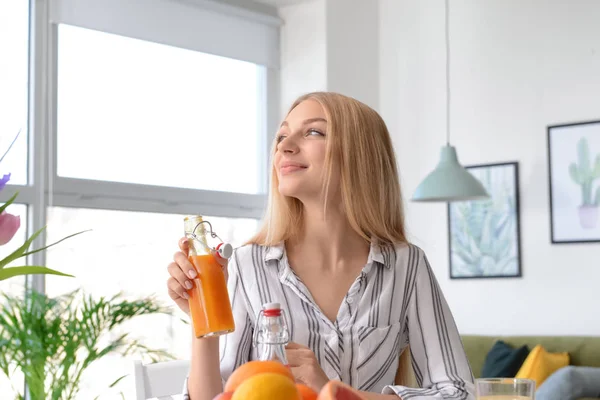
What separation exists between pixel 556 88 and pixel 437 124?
83 centimetres

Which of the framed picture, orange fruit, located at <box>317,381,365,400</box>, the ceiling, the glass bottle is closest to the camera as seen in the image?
orange fruit, located at <box>317,381,365,400</box>

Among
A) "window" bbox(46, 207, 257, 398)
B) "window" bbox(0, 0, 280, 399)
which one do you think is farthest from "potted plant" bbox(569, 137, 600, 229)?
"window" bbox(46, 207, 257, 398)

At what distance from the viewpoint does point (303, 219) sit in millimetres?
1844

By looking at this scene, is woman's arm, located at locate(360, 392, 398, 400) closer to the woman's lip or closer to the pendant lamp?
the woman's lip

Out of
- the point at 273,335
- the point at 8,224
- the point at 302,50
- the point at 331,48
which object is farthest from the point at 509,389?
the point at 302,50

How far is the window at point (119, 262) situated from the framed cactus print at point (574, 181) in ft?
7.33

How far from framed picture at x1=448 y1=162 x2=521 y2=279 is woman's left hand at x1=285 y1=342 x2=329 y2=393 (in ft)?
13.5

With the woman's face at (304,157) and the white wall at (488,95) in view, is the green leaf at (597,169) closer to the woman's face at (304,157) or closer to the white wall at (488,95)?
the white wall at (488,95)

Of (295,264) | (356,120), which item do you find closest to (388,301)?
(295,264)

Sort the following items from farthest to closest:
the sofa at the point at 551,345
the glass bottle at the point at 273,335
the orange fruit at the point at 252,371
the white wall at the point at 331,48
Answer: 1. the white wall at the point at 331,48
2. the sofa at the point at 551,345
3. the glass bottle at the point at 273,335
4. the orange fruit at the point at 252,371

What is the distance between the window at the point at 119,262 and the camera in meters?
4.70

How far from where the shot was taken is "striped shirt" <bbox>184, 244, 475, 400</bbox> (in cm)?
166

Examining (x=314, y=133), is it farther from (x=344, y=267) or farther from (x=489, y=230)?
(x=489, y=230)

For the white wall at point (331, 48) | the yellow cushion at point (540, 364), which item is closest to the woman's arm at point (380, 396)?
the yellow cushion at point (540, 364)
